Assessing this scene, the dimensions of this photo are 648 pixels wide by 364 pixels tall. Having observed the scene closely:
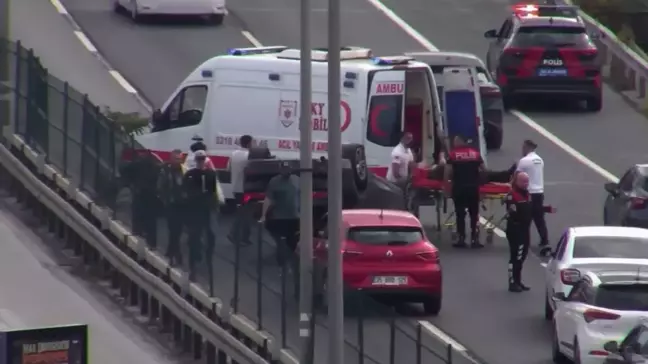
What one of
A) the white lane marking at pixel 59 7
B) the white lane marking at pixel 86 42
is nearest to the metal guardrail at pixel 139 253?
the white lane marking at pixel 86 42

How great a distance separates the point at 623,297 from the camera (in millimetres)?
20031

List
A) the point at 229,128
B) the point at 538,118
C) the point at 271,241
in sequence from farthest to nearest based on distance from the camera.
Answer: the point at 538,118 → the point at 229,128 → the point at 271,241

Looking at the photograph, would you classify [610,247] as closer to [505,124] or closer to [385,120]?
[385,120]

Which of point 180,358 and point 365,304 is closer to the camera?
point 365,304

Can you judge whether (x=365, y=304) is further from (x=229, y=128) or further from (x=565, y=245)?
(x=229, y=128)

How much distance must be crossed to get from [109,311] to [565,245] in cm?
630

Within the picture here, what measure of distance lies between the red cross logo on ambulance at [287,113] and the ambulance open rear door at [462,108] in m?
2.49

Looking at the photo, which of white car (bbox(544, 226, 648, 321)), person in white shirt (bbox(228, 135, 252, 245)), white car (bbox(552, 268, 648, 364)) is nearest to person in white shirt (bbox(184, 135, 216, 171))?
person in white shirt (bbox(228, 135, 252, 245))

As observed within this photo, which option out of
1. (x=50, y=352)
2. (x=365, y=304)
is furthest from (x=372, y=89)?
(x=50, y=352)

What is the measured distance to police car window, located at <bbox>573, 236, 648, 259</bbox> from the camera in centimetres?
2211

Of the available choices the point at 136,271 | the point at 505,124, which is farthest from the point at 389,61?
the point at 505,124

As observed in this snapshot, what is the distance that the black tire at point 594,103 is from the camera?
3659 cm

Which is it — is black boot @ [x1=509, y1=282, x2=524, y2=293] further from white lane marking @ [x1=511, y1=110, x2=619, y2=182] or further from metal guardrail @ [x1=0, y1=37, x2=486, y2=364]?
white lane marking @ [x1=511, y1=110, x2=619, y2=182]

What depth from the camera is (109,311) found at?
25.2 metres
